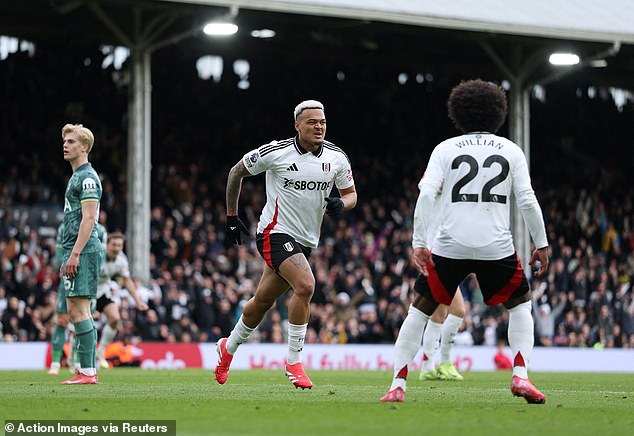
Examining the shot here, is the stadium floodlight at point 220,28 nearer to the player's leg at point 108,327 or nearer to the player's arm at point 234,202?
the player's leg at point 108,327

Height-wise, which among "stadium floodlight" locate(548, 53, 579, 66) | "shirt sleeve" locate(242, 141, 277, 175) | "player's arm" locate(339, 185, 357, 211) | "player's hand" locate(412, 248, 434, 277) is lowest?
"player's hand" locate(412, 248, 434, 277)

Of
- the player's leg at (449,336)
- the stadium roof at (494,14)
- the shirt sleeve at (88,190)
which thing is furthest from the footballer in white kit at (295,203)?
the stadium roof at (494,14)

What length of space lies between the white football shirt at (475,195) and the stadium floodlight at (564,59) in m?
20.9

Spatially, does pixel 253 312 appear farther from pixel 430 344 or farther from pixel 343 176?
pixel 430 344

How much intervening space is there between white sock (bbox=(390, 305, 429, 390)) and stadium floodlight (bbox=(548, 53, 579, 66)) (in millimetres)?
21171

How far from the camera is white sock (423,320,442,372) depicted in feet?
46.1

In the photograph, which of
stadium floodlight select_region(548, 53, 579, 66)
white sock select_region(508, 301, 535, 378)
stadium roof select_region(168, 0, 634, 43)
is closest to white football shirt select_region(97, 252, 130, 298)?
stadium roof select_region(168, 0, 634, 43)

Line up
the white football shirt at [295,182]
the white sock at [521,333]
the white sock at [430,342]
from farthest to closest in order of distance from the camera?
the white sock at [430,342] → the white football shirt at [295,182] → the white sock at [521,333]

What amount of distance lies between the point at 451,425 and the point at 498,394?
3484mm

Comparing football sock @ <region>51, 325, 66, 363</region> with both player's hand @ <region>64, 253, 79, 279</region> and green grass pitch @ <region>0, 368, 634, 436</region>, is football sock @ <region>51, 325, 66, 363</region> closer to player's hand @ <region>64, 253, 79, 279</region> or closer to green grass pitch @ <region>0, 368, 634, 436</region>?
green grass pitch @ <region>0, 368, 634, 436</region>

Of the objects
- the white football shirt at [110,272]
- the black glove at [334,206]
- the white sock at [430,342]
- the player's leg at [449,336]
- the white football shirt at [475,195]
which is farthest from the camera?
the white football shirt at [110,272]

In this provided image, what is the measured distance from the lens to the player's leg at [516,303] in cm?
895

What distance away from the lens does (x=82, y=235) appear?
11.2 meters

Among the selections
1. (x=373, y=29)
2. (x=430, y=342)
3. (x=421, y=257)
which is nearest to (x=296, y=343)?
(x=421, y=257)
